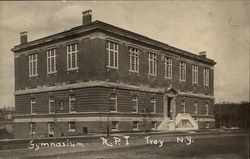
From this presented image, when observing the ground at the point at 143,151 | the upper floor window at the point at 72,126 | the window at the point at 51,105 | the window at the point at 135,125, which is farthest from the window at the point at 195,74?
the window at the point at 51,105

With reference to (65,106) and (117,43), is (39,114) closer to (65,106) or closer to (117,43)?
(65,106)

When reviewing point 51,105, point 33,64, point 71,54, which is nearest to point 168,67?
point 71,54

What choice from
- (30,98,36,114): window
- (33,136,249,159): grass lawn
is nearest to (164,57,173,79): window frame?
(33,136,249,159): grass lawn

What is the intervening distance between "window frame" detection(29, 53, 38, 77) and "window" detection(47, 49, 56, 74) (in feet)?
6.80

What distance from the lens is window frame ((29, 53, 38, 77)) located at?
106 feet

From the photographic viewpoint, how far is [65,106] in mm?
29375

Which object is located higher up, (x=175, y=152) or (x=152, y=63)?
(x=152, y=63)

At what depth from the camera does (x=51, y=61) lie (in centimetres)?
3067

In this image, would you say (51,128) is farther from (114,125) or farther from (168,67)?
(168,67)

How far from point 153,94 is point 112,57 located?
566 centimetres

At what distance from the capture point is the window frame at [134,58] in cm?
2976

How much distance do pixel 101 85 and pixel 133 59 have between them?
16.1ft

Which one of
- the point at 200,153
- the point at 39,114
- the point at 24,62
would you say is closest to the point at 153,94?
the point at 39,114

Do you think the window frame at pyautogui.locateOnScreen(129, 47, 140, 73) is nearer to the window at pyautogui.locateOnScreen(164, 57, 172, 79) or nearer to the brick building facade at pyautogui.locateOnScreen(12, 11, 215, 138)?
the brick building facade at pyautogui.locateOnScreen(12, 11, 215, 138)
